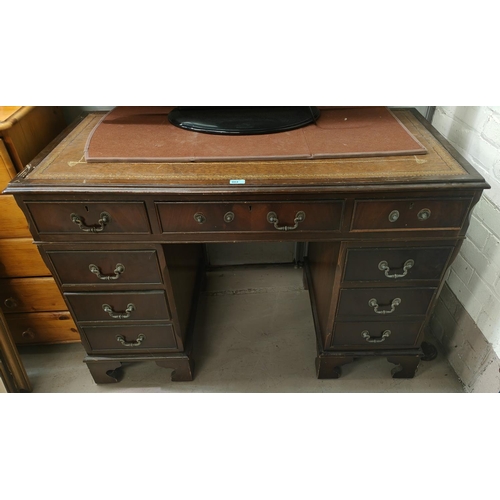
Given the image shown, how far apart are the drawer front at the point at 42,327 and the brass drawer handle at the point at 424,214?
128cm

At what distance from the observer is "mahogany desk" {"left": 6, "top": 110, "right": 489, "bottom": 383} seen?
3.14 ft

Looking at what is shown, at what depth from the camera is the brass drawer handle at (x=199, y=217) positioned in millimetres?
992

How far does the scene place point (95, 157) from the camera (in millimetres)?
1028

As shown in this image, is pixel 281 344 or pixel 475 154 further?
pixel 281 344

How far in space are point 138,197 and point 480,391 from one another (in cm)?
130

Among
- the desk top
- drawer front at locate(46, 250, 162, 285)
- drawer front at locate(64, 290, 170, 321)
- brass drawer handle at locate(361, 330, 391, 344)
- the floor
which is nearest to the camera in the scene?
the desk top

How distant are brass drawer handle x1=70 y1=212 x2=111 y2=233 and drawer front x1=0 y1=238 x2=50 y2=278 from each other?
37cm

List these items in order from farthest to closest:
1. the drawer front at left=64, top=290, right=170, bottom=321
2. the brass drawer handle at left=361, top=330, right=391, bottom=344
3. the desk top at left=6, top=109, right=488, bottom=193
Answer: the brass drawer handle at left=361, top=330, right=391, bottom=344
the drawer front at left=64, top=290, right=170, bottom=321
the desk top at left=6, top=109, right=488, bottom=193

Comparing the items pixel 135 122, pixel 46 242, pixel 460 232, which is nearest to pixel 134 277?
pixel 46 242

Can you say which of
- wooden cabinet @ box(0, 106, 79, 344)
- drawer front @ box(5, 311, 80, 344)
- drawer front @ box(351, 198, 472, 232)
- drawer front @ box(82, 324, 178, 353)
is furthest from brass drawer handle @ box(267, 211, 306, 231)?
drawer front @ box(5, 311, 80, 344)

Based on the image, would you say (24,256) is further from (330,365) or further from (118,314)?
(330,365)

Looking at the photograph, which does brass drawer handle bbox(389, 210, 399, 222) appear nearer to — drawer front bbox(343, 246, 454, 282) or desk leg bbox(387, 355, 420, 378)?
drawer front bbox(343, 246, 454, 282)

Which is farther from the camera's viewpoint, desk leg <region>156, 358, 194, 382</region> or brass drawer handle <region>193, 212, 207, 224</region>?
desk leg <region>156, 358, 194, 382</region>

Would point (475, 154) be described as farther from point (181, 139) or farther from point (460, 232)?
point (181, 139)
